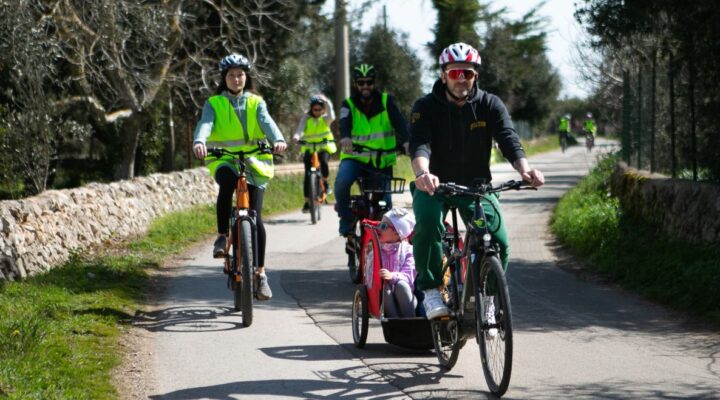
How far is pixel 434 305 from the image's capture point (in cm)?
674

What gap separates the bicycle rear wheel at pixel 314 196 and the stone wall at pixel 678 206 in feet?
17.2

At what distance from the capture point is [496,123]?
265 inches

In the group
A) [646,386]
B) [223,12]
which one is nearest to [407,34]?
[223,12]

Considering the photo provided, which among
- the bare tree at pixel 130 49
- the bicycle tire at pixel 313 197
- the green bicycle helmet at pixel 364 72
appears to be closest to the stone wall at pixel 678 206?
the green bicycle helmet at pixel 364 72

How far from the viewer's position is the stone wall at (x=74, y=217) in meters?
10.5

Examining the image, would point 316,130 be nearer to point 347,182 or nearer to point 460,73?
point 347,182

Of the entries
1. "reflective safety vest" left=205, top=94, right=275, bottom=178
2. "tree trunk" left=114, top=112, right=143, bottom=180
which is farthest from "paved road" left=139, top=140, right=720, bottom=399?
"tree trunk" left=114, top=112, right=143, bottom=180

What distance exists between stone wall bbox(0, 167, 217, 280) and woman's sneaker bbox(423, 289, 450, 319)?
15.6ft

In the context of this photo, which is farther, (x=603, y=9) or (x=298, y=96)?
(x=298, y=96)

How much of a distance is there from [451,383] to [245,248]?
263 cm

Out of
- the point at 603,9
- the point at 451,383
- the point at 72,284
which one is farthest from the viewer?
the point at 603,9

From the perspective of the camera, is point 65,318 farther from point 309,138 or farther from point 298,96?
point 298,96

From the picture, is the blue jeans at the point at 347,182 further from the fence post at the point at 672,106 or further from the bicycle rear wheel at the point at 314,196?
the bicycle rear wheel at the point at 314,196

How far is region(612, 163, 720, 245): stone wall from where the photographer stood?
10.2 metres
